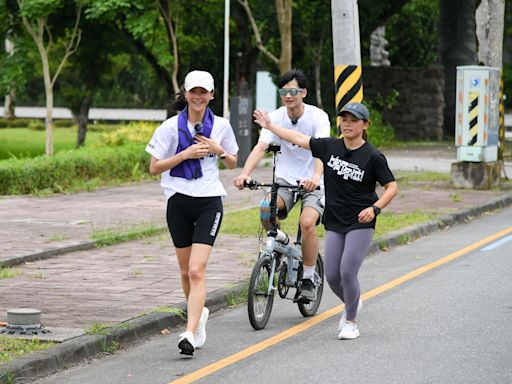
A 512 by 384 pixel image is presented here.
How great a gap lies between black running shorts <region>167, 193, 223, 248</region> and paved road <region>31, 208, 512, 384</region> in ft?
2.69

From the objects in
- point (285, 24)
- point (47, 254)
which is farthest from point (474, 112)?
point (47, 254)

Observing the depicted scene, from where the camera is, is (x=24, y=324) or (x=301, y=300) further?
(x=301, y=300)

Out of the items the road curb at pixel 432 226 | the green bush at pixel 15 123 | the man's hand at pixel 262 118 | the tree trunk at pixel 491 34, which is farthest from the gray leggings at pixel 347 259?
the green bush at pixel 15 123

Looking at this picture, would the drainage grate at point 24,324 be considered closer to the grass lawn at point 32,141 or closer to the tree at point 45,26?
the tree at point 45,26

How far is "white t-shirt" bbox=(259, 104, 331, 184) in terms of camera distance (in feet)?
31.4

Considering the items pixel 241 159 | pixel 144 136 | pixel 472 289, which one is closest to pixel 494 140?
pixel 241 159

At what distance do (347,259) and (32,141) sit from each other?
4062 centimetres

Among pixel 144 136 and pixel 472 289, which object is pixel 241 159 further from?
pixel 472 289

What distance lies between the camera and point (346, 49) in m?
17.3

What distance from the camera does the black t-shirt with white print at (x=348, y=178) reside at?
8.73m

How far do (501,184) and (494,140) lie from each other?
0.91 metres

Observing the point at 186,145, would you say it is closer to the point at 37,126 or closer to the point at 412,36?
the point at 412,36

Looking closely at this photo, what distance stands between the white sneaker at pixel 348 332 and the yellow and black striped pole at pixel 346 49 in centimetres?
871

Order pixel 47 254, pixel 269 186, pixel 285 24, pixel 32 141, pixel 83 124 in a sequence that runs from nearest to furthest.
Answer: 1. pixel 269 186
2. pixel 47 254
3. pixel 285 24
4. pixel 83 124
5. pixel 32 141
